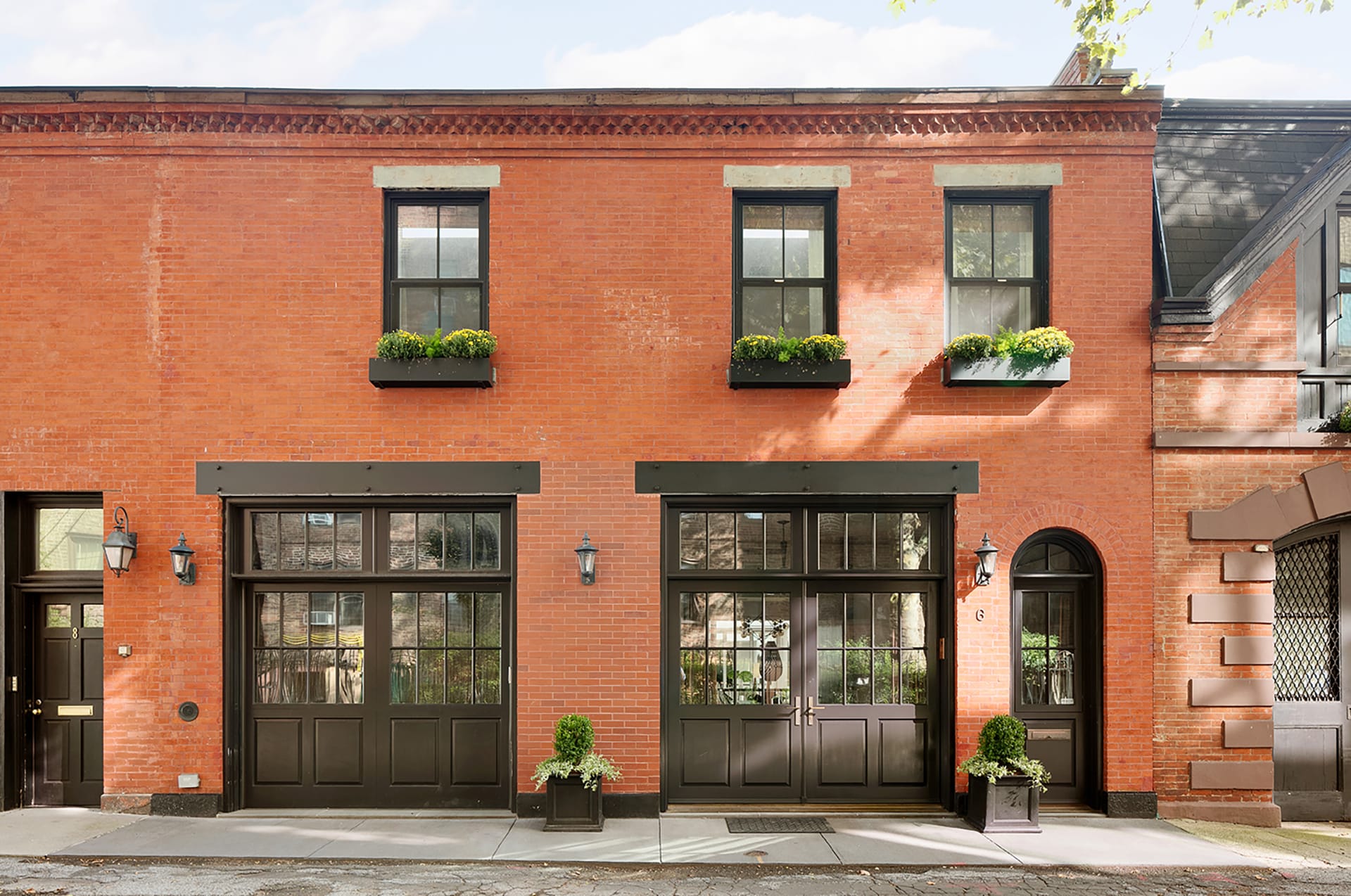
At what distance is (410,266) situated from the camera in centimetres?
903

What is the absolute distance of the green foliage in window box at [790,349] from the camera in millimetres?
8539

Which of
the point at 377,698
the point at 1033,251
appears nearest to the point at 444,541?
the point at 377,698

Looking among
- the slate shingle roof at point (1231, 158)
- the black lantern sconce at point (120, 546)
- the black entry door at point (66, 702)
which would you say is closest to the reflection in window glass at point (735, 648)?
the black lantern sconce at point (120, 546)

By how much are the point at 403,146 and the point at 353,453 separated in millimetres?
3308

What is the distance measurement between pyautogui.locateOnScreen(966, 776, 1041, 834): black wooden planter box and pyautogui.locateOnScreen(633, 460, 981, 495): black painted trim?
2918 mm

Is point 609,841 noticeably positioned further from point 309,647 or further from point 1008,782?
point 1008,782

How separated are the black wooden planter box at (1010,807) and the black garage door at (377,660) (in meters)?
4.83

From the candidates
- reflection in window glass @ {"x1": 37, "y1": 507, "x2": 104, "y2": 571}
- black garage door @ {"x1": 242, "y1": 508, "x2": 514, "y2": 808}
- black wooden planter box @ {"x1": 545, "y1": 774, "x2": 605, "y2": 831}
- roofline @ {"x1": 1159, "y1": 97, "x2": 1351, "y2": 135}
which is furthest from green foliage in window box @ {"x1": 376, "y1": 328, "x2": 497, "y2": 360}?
roofline @ {"x1": 1159, "y1": 97, "x2": 1351, "y2": 135}

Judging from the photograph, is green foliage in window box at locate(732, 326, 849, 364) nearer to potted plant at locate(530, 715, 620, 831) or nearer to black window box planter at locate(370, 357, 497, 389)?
black window box planter at locate(370, 357, 497, 389)

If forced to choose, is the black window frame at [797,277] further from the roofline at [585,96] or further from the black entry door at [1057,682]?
the black entry door at [1057,682]

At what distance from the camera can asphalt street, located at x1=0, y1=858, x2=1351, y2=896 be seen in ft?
22.5

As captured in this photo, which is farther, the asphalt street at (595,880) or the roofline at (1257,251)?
the roofline at (1257,251)

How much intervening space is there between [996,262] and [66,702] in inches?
436

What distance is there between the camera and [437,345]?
850cm
